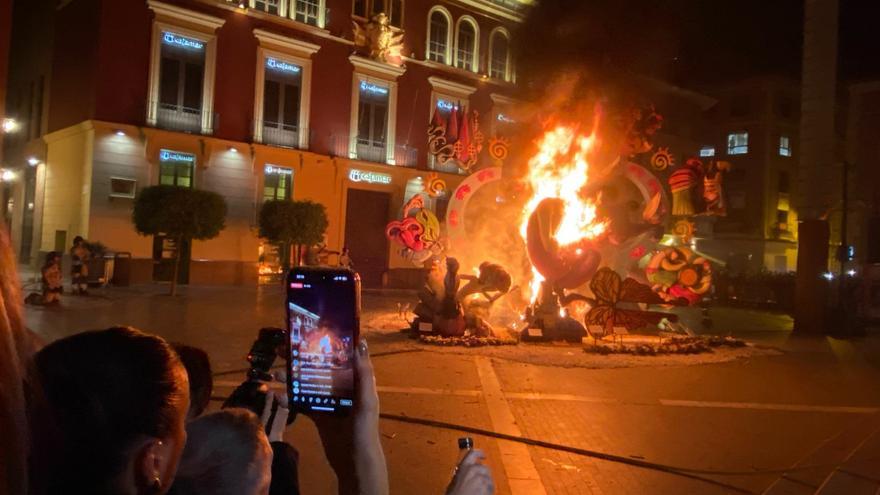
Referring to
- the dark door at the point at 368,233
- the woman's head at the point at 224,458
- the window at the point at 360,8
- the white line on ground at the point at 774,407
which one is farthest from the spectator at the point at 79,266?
the woman's head at the point at 224,458

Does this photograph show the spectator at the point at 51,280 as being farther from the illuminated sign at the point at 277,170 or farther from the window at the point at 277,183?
the illuminated sign at the point at 277,170

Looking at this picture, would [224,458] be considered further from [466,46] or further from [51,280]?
[466,46]

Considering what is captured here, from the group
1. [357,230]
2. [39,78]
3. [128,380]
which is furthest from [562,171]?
[39,78]

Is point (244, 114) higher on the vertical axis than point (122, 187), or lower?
higher

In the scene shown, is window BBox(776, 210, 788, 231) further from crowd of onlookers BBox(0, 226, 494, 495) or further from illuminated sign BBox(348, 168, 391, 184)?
crowd of onlookers BBox(0, 226, 494, 495)

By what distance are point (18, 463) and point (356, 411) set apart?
132 centimetres

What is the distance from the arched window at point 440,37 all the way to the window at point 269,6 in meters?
7.85

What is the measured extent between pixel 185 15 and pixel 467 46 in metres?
14.1

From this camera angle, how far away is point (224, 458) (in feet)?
5.42

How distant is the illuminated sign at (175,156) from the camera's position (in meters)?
23.7

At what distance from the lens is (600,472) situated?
5734 millimetres

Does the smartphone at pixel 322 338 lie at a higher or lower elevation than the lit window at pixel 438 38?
lower

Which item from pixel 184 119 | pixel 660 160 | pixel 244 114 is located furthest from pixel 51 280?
pixel 660 160

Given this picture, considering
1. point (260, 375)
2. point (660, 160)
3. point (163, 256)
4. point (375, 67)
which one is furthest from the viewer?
point (375, 67)
